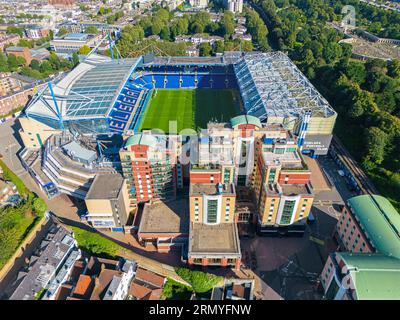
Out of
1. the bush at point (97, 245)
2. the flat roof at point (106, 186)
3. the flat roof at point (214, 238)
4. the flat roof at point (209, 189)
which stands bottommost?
the bush at point (97, 245)

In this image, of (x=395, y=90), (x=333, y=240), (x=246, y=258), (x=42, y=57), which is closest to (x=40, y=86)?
(x=42, y=57)

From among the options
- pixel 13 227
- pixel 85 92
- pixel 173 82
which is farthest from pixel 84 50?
pixel 13 227

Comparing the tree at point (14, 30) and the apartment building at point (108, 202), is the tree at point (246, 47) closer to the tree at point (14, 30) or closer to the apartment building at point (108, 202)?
the apartment building at point (108, 202)

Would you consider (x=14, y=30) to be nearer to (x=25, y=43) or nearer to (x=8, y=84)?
(x=25, y=43)

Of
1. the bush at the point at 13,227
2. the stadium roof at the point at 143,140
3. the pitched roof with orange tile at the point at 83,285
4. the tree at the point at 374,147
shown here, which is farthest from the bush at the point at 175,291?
the tree at the point at 374,147

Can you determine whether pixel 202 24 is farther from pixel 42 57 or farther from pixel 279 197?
pixel 279 197

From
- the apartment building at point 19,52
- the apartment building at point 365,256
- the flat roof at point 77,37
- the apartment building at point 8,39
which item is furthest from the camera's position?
the flat roof at point 77,37
